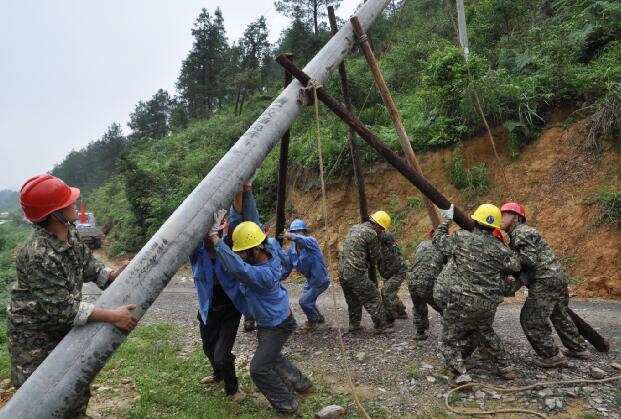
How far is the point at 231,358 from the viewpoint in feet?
15.3

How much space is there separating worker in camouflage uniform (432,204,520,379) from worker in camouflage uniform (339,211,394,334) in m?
1.71

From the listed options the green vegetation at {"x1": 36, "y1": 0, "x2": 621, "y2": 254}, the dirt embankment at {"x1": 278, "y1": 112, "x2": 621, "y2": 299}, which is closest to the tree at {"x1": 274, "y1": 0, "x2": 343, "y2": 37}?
the green vegetation at {"x1": 36, "y1": 0, "x2": 621, "y2": 254}

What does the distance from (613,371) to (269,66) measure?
36832 mm

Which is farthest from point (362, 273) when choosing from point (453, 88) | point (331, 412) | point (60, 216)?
point (453, 88)

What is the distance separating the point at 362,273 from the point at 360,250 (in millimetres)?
351

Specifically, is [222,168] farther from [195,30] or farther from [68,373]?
[195,30]

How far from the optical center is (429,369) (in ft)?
17.0

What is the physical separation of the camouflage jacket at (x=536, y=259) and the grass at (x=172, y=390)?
241 centimetres

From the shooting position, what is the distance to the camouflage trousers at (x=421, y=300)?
612 cm

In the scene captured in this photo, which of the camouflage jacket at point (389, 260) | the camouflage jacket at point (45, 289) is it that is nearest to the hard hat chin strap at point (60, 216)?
the camouflage jacket at point (45, 289)

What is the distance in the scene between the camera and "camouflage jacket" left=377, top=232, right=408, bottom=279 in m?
7.25

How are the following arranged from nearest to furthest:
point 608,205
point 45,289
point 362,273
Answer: point 45,289 < point 362,273 < point 608,205

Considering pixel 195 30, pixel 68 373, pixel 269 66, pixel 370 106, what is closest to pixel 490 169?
pixel 370 106

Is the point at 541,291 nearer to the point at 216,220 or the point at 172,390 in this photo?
the point at 216,220
